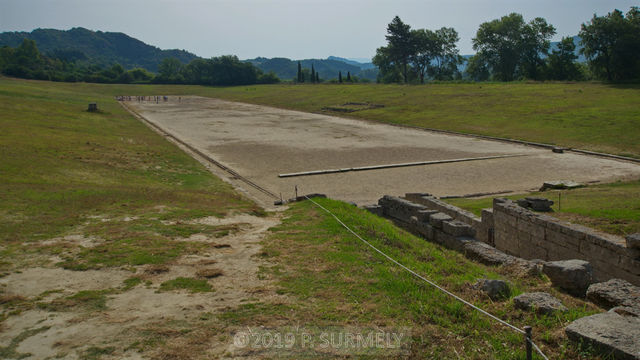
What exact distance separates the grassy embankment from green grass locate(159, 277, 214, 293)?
1.3 inches

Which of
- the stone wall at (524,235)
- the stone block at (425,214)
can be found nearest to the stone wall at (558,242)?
the stone wall at (524,235)

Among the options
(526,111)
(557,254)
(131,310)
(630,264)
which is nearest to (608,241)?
(630,264)

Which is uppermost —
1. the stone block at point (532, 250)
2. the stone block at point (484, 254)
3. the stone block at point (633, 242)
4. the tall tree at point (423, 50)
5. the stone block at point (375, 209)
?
the tall tree at point (423, 50)

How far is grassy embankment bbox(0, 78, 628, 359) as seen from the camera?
5.96m

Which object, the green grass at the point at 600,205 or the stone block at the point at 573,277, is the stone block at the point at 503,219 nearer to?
the green grass at the point at 600,205

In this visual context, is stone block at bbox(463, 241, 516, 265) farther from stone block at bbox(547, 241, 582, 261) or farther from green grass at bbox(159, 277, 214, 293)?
green grass at bbox(159, 277, 214, 293)

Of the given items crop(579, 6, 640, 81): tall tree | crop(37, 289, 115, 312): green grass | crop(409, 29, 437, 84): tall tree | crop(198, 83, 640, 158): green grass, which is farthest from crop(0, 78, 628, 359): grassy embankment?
crop(409, 29, 437, 84): tall tree

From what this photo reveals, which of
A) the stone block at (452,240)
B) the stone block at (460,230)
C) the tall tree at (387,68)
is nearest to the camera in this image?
the stone block at (452,240)

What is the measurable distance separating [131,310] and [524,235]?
9.20 meters

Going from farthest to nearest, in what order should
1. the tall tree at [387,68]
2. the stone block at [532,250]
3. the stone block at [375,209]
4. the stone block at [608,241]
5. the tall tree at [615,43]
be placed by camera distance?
1. the tall tree at [387,68]
2. the tall tree at [615,43]
3. the stone block at [375,209]
4. the stone block at [532,250]
5. the stone block at [608,241]

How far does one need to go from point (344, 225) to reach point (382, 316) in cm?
445

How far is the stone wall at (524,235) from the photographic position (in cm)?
891

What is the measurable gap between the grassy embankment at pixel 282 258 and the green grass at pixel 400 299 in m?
0.02

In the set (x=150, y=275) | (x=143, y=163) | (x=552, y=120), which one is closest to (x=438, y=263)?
(x=150, y=275)
